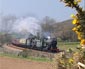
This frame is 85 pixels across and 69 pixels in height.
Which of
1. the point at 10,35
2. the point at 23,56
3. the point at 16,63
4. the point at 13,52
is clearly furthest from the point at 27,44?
the point at 16,63

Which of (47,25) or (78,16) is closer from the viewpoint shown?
(78,16)

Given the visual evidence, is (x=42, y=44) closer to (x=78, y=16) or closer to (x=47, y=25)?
(x=47, y=25)

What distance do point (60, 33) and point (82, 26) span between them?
1359cm

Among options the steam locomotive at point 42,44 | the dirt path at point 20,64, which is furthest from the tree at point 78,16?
the steam locomotive at point 42,44

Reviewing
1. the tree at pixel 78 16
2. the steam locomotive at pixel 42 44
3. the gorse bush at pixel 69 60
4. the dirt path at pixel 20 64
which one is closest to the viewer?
the tree at pixel 78 16

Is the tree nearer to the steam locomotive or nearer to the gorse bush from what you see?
the gorse bush

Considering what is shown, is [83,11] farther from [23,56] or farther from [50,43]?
[50,43]

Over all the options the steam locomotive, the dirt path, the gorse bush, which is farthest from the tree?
the steam locomotive

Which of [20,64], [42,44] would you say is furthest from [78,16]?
[42,44]

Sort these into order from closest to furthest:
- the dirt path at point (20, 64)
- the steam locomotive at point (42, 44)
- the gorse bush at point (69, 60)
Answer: the gorse bush at point (69, 60) → the dirt path at point (20, 64) → the steam locomotive at point (42, 44)

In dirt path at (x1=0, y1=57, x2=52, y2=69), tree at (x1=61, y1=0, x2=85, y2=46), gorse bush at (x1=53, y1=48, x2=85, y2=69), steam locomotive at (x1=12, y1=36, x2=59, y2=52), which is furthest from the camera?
steam locomotive at (x1=12, y1=36, x2=59, y2=52)

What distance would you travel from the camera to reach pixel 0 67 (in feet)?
35.5

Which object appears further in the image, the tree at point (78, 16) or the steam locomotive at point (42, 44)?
the steam locomotive at point (42, 44)

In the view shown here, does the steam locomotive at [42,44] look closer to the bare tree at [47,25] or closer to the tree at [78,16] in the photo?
the bare tree at [47,25]
